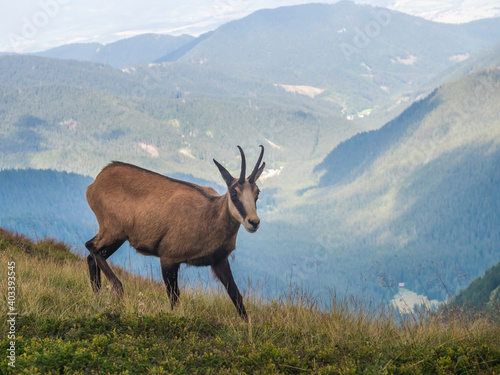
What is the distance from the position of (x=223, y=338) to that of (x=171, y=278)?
1.97 m

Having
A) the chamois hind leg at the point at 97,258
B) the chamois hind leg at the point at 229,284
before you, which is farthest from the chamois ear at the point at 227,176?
the chamois hind leg at the point at 97,258

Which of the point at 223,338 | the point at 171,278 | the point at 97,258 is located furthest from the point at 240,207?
the point at 97,258

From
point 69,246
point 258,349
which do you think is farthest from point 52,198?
point 258,349

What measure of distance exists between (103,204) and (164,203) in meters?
1.34

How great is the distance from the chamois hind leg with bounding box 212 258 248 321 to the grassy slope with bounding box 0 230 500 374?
0.22 m

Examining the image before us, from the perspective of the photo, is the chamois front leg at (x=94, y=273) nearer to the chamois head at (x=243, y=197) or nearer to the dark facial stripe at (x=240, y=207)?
the chamois head at (x=243, y=197)

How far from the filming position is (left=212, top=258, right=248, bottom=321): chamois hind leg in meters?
9.64

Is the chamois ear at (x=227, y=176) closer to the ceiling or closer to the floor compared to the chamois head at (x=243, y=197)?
closer to the ceiling

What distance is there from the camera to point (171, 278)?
33.0ft

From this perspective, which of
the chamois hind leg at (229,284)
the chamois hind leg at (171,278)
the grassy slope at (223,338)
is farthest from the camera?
the chamois hind leg at (171,278)

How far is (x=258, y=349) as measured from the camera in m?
7.86

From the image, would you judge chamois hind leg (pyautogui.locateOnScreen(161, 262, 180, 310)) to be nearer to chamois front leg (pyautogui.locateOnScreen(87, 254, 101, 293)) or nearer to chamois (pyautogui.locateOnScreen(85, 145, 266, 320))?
chamois (pyautogui.locateOnScreen(85, 145, 266, 320))

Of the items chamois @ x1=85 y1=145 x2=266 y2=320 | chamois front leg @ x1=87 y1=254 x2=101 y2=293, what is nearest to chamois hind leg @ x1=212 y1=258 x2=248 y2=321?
chamois @ x1=85 y1=145 x2=266 y2=320

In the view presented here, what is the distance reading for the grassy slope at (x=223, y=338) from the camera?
728 centimetres
